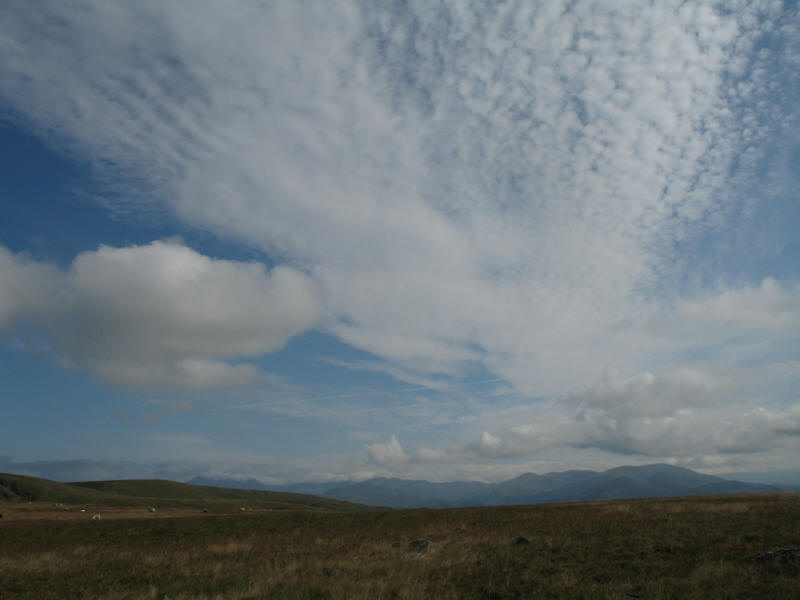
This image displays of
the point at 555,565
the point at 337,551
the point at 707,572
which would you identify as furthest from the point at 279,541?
the point at 707,572

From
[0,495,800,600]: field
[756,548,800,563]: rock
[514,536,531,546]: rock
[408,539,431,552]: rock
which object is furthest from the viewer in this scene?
[408,539,431,552]: rock

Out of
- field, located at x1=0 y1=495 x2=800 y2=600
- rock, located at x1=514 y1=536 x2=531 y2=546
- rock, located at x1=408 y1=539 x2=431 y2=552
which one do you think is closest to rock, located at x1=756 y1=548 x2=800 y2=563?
field, located at x1=0 y1=495 x2=800 y2=600

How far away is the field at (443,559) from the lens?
15.0m

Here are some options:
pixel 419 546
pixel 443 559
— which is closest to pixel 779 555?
pixel 443 559

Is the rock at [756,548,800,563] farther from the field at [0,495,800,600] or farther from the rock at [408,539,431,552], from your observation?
the rock at [408,539,431,552]

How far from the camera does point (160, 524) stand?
1551 inches

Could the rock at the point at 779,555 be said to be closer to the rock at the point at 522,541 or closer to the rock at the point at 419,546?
the rock at the point at 522,541

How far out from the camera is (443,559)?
70.2ft

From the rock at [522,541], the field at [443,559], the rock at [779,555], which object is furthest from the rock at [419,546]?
the rock at [779,555]

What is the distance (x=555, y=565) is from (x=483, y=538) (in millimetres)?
9947

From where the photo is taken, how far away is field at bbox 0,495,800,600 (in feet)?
49.3

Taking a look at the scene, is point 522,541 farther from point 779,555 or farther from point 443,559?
point 779,555

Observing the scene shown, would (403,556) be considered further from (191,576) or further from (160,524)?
(160,524)

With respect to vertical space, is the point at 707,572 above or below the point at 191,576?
above
